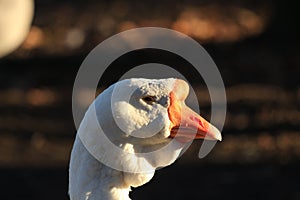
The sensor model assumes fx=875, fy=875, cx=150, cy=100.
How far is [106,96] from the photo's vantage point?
10.8ft

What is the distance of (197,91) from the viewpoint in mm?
8828

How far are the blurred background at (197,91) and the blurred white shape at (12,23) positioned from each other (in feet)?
0.26

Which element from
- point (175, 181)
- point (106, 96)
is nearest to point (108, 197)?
point (106, 96)

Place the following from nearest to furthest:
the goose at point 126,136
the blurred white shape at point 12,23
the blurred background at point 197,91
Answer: the goose at point 126,136
the blurred background at point 197,91
the blurred white shape at point 12,23

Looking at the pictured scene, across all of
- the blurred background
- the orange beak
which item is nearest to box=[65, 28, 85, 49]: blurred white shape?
the blurred background

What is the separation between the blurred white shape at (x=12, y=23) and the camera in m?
8.98

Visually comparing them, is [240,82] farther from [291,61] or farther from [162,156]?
[162,156]

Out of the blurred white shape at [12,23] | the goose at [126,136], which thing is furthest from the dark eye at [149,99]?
the blurred white shape at [12,23]

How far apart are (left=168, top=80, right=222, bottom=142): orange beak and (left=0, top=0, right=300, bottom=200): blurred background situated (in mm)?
3907

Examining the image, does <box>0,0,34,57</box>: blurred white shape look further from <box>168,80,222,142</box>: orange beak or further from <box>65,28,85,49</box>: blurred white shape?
<box>168,80,222,142</box>: orange beak

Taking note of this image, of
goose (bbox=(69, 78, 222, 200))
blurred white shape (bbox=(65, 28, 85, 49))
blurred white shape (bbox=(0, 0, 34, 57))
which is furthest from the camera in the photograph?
blurred white shape (bbox=(65, 28, 85, 49))

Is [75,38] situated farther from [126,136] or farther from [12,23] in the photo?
[126,136]

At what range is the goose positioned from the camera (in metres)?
3.27

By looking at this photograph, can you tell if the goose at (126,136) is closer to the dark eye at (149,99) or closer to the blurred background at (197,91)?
the dark eye at (149,99)
